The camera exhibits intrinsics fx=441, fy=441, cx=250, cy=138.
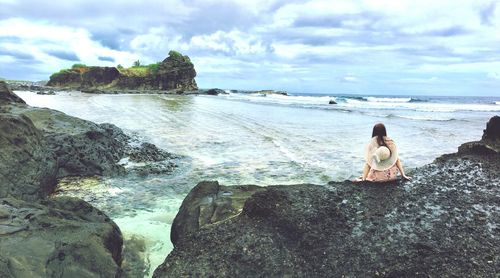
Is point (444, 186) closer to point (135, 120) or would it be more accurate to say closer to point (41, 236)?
point (41, 236)

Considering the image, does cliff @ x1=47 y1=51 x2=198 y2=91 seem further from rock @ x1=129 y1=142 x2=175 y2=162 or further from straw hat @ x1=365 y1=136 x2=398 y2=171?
straw hat @ x1=365 y1=136 x2=398 y2=171

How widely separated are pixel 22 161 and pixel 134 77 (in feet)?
304

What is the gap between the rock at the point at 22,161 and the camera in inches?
296

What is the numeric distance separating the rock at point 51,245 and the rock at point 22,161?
2.23 metres

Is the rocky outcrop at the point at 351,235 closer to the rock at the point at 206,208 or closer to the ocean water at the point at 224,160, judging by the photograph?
the rock at the point at 206,208

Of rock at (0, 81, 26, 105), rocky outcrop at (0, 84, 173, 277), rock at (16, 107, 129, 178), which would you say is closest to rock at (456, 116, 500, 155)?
rocky outcrop at (0, 84, 173, 277)

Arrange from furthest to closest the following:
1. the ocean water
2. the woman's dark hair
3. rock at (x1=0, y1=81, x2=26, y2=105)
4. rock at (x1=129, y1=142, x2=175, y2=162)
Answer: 1. rock at (x1=129, y1=142, x2=175, y2=162)
2. rock at (x1=0, y1=81, x2=26, y2=105)
3. the ocean water
4. the woman's dark hair

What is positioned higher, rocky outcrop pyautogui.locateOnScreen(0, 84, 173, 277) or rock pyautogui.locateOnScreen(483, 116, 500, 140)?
rock pyautogui.locateOnScreen(483, 116, 500, 140)

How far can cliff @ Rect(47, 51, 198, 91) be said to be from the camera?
97.1 metres

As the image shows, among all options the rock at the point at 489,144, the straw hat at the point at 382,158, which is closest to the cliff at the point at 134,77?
the rock at the point at 489,144

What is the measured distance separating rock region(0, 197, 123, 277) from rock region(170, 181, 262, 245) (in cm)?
103

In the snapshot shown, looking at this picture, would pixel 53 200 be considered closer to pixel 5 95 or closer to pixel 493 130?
pixel 493 130

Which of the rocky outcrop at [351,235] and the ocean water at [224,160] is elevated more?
the rocky outcrop at [351,235]

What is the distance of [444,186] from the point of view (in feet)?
21.3
